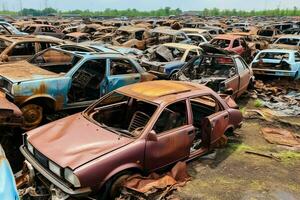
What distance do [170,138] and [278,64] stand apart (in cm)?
895

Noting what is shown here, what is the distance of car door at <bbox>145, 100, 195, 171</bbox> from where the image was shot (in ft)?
18.5

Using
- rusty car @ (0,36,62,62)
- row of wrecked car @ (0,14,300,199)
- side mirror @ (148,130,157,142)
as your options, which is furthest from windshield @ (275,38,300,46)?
side mirror @ (148,130,157,142)

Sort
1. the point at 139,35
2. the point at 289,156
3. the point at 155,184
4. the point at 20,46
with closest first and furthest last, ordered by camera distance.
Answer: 1. the point at 155,184
2. the point at 289,156
3. the point at 20,46
4. the point at 139,35

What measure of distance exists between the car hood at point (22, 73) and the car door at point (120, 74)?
52.8 inches

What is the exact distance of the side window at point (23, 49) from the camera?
37.4ft

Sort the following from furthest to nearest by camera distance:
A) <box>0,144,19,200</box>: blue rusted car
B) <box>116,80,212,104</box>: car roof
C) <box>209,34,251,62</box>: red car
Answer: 1. <box>209,34,251,62</box>: red car
2. <box>116,80,212,104</box>: car roof
3. <box>0,144,19,200</box>: blue rusted car

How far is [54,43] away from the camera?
39.2 feet

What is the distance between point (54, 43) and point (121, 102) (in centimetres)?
601

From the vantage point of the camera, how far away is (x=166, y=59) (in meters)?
13.1

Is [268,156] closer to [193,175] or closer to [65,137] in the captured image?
[193,175]

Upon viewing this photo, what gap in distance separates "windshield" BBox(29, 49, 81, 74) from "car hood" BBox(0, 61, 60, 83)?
0.52m

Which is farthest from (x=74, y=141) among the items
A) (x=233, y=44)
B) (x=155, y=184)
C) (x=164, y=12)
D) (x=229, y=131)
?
(x=164, y=12)

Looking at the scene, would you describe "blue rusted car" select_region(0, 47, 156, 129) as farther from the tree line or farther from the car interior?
the tree line

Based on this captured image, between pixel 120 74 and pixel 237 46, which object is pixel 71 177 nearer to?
pixel 120 74
